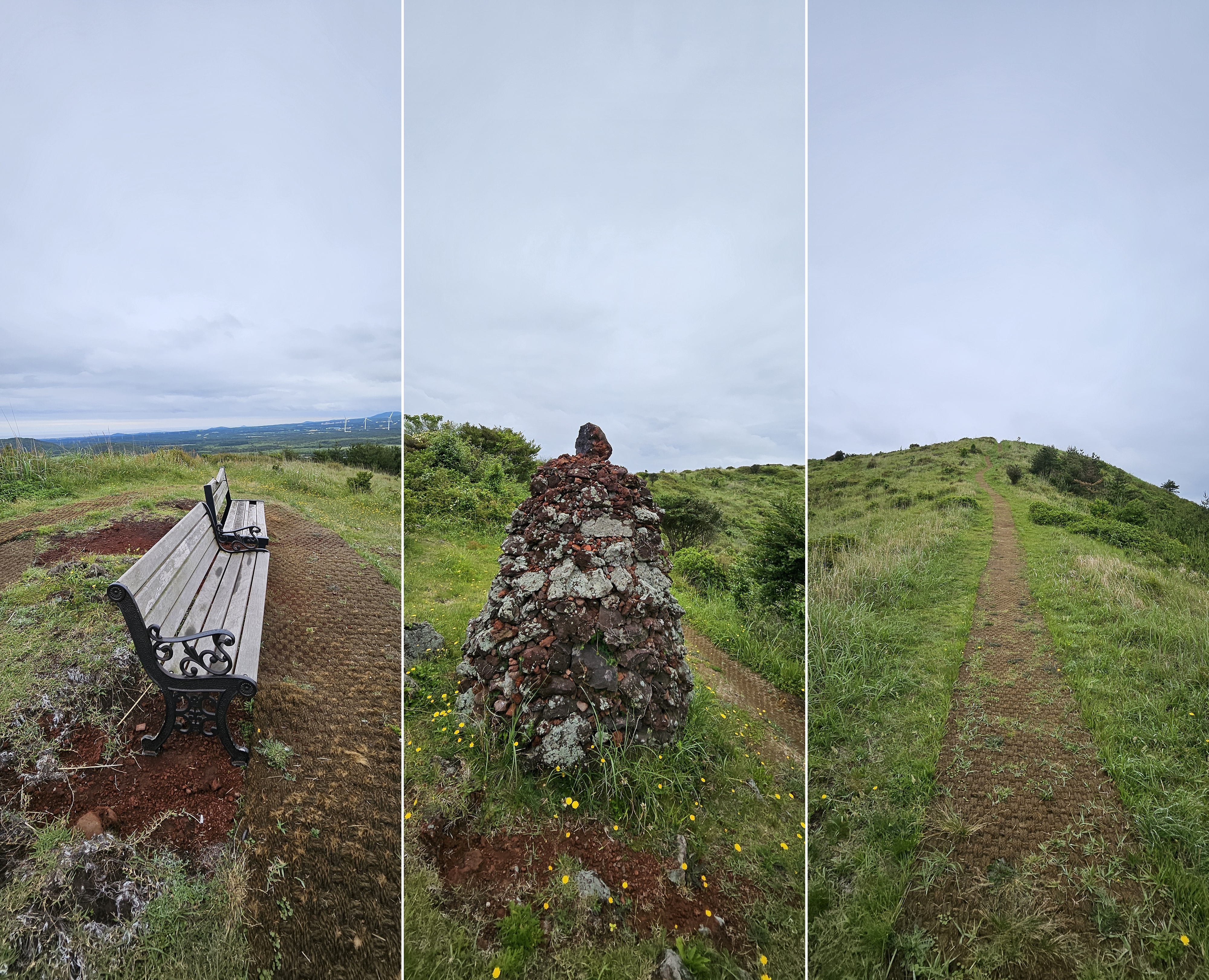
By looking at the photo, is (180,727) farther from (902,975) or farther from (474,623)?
(902,975)

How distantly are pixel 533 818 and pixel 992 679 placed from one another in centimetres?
460

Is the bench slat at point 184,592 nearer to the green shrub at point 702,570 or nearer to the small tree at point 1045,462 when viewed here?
the green shrub at point 702,570

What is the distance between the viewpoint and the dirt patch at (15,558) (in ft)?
16.1

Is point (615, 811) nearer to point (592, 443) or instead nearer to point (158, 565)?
point (592, 443)

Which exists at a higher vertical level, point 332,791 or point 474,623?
point 474,623

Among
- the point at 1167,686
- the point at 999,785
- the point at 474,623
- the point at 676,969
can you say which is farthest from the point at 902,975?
the point at 1167,686

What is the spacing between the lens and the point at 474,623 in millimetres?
3814

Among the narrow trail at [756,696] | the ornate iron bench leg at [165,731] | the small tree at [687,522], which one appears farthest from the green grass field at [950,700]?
the ornate iron bench leg at [165,731]

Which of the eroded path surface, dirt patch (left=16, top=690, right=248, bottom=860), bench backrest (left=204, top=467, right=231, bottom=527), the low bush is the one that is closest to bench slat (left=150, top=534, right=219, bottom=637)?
bench backrest (left=204, top=467, right=231, bottom=527)

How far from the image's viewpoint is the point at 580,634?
3.26 m

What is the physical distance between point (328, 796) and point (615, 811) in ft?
5.55

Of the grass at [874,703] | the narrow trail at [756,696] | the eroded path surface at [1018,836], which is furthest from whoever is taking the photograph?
the narrow trail at [756,696]

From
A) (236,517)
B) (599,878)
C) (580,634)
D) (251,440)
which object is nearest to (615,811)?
(599,878)

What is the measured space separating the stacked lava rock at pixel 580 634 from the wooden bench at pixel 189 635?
4.47 feet
